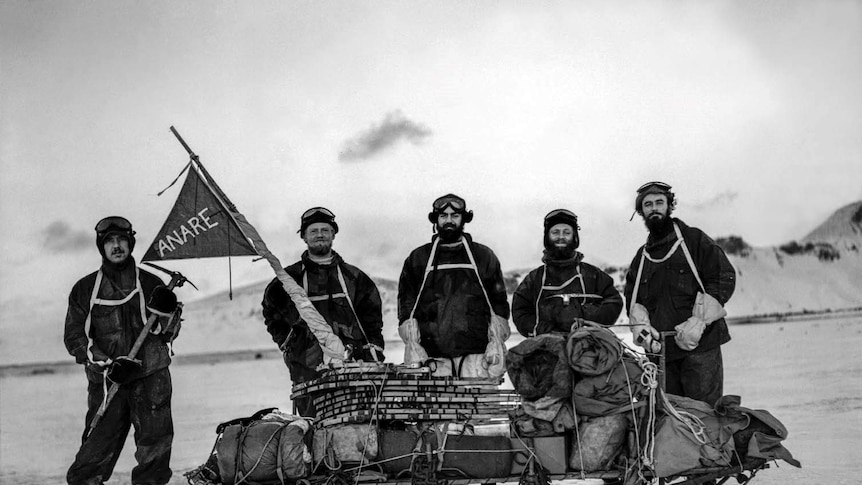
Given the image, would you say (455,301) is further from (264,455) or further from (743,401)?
(743,401)

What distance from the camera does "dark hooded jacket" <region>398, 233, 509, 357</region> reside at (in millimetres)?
6016

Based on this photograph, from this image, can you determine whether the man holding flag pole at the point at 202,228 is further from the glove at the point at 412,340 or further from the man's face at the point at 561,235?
the man's face at the point at 561,235

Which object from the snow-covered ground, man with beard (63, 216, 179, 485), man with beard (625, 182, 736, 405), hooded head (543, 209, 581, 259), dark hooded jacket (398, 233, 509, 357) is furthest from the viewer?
the snow-covered ground

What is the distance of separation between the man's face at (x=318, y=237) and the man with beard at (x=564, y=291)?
4.78 ft

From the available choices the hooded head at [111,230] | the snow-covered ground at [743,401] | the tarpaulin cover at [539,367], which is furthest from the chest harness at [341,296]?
the snow-covered ground at [743,401]

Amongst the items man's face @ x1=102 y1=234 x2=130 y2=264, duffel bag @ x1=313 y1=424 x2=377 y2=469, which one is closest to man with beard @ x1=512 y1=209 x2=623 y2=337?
duffel bag @ x1=313 y1=424 x2=377 y2=469

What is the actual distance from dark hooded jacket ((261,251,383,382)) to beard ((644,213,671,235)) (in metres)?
2.06

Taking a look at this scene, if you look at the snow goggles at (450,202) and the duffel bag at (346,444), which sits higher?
the snow goggles at (450,202)

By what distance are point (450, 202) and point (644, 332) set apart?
1.60 m

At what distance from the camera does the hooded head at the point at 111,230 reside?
6.40 m

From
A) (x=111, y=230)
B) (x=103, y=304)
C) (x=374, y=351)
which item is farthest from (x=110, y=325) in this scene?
(x=374, y=351)

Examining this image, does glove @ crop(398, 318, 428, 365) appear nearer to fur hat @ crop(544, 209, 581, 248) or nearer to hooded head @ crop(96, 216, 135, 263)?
fur hat @ crop(544, 209, 581, 248)

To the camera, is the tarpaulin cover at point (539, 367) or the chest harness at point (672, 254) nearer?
the tarpaulin cover at point (539, 367)

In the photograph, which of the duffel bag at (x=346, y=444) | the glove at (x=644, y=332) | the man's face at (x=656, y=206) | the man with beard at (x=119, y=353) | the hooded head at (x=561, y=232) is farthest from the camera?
the man with beard at (x=119, y=353)
